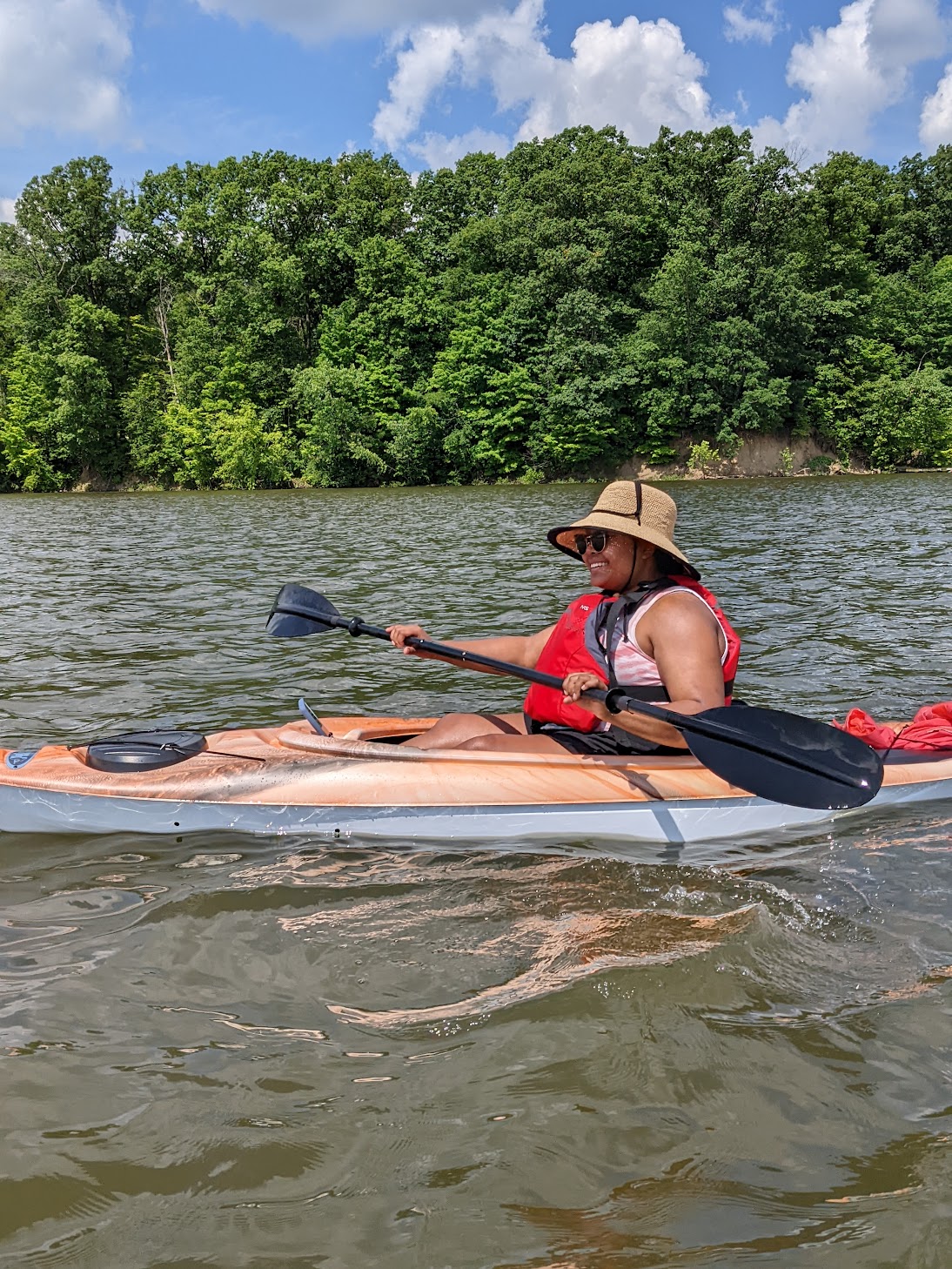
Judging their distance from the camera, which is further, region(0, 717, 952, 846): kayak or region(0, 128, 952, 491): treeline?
region(0, 128, 952, 491): treeline

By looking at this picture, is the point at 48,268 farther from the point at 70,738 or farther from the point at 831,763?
the point at 831,763

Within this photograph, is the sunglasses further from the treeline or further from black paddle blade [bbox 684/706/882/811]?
the treeline

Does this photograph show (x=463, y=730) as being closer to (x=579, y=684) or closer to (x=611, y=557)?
(x=579, y=684)

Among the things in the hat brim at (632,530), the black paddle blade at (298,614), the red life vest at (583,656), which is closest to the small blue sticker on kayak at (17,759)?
the black paddle blade at (298,614)

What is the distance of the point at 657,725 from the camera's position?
12.6ft

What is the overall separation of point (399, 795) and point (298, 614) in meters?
1.48

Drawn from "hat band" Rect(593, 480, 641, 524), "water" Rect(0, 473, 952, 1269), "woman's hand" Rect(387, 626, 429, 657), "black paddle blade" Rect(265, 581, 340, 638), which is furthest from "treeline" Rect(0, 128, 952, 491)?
"water" Rect(0, 473, 952, 1269)

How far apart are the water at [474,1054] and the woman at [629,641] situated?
1.64ft

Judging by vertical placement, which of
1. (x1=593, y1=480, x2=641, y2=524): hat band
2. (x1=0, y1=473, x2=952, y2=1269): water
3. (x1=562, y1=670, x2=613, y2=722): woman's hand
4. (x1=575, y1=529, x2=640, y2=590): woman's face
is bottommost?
(x1=0, y1=473, x2=952, y2=1269): water

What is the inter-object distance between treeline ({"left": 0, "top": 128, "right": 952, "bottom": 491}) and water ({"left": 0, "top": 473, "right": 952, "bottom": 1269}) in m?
32.8

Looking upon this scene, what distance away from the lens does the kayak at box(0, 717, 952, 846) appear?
12.9ft

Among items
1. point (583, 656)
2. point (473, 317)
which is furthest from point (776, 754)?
point (473, 317)

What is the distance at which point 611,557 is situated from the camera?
154 inches

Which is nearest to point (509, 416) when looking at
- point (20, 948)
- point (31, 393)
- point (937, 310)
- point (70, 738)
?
point (937, 310)
